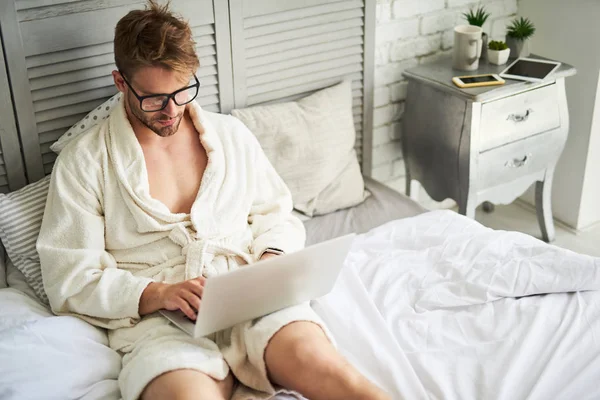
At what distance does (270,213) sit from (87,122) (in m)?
0.54

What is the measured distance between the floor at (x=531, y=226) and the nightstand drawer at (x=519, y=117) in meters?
0.50

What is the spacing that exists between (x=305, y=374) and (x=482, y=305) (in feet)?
1.69

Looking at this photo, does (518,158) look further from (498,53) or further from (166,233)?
(166,233)

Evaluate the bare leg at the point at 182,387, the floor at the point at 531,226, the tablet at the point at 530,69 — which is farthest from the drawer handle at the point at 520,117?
the bare leg at the point at 182,387

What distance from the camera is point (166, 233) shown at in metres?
1.72

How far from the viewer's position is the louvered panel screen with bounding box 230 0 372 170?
2.18m

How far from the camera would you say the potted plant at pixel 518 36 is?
2.54 meters

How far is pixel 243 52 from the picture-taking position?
218cm

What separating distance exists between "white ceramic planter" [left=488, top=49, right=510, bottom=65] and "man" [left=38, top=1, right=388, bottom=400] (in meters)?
1.05

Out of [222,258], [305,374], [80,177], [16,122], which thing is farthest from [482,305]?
[16,122]

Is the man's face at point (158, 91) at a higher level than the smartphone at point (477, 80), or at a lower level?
higher

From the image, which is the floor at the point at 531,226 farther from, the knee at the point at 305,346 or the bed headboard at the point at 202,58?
the knee at the point at 305,346

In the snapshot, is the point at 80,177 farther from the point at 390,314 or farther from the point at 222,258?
the point at 390,314

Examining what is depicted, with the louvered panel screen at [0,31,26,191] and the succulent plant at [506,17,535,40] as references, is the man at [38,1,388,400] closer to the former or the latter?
the louvered panel screen at [0,31,26,191]
